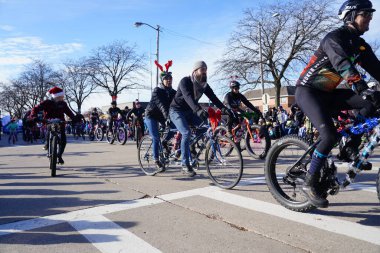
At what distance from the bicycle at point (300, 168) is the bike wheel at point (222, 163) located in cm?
85

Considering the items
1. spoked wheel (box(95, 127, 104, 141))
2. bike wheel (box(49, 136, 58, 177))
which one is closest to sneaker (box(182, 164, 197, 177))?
bike wheel (box(49, 136, 58, 177))

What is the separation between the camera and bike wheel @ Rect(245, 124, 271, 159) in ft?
26.2

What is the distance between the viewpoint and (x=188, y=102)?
532cm

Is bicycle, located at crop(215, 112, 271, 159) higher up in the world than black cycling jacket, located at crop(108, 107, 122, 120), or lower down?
lower down

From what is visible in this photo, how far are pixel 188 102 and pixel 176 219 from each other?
2238 millimetres

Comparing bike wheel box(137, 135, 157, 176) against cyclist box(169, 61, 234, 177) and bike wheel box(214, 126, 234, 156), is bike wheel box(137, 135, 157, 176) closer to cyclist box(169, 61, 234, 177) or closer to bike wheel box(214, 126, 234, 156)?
cyclist box(169, 61, 234, 177)

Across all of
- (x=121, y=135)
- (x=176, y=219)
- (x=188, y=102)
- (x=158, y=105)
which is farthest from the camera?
(x=121, y=135)

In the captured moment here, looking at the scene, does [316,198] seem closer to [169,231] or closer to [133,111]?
[169,231]

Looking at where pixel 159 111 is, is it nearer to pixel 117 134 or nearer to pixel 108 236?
pixel 108 236

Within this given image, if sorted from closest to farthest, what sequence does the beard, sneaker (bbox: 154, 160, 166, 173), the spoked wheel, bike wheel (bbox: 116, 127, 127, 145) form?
the beard → sneaker (bbox: 154, 160, 166, 173) → bike wheel (bbox: 116, 127, 127, 145) → the spoked wheel

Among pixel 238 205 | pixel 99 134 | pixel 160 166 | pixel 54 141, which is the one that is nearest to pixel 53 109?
pixel 54 141

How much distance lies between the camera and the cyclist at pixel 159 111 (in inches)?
247

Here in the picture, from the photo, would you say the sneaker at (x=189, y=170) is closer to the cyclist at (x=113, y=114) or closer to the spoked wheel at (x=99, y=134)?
the cyclist at (x=113, y=114)

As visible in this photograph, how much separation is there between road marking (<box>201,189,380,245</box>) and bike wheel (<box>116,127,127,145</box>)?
10067 mm
